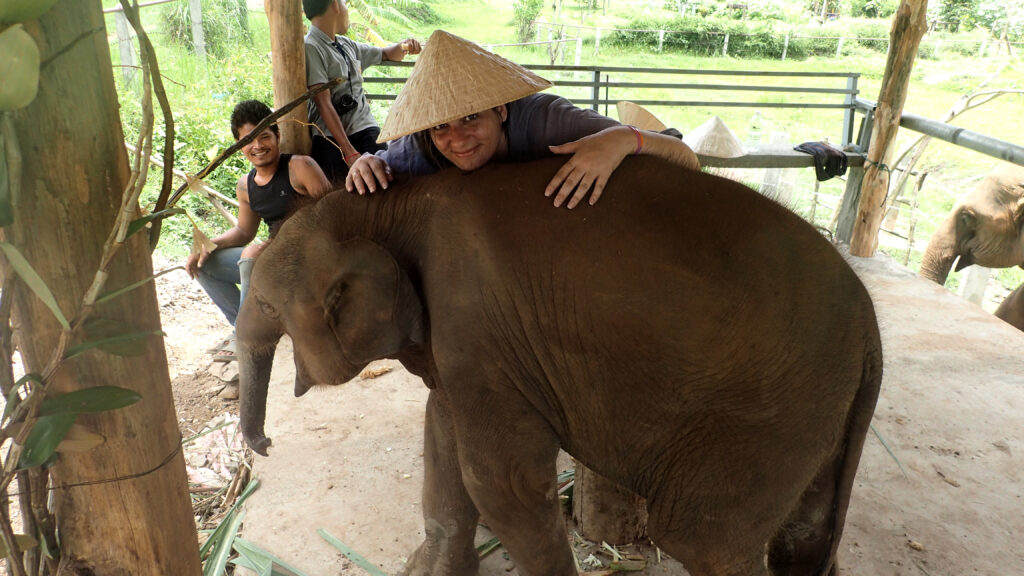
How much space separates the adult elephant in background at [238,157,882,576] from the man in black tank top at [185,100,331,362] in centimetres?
116

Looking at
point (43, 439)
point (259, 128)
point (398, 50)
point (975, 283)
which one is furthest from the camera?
point (975, 283)

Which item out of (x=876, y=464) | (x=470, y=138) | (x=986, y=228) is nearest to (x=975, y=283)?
(x=986, y=228)

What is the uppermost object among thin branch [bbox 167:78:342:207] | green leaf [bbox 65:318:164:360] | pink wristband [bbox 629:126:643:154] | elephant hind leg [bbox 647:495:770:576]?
thin branch [bbox 167:78:342:207]

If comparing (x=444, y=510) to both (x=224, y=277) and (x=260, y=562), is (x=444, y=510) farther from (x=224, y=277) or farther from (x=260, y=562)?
(x=224, y=277)

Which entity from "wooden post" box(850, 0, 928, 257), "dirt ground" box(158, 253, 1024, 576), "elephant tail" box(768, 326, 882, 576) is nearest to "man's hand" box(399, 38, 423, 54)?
"dirt ground" box(158, 253, 1024, 576)

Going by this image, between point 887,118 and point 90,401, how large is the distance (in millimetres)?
6061

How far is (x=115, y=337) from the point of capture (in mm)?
1211

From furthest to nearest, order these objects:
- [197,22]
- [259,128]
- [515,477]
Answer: [197,22] < [515,477] < [259,128]

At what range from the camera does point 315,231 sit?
2066 mm

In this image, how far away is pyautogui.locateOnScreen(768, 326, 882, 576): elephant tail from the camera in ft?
6.55

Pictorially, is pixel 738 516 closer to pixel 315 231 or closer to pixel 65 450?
pixel 315 231

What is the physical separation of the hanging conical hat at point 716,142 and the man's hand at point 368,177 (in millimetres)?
4014

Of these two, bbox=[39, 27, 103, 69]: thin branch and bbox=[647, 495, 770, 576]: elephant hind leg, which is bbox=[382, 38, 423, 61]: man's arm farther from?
bbox=[39, 27, 103, 69]: thin branch

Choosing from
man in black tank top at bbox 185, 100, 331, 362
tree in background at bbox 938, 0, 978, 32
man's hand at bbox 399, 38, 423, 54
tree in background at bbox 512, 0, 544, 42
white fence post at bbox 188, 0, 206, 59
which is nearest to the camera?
man in black tank top at bbox 185, 100, 331, 362
